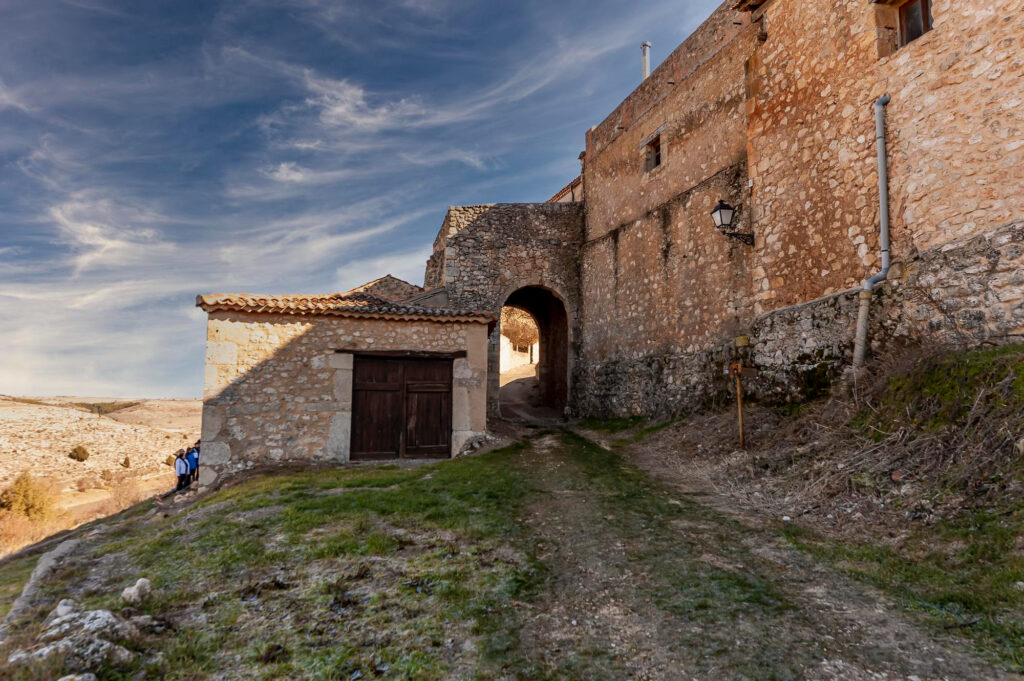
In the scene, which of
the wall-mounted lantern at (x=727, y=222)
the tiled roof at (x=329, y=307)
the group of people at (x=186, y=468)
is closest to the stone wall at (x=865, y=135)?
the wall-mounted lantern at (x=727, y=222)

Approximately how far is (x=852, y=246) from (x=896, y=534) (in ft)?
15.2

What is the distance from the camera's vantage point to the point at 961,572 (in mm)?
3602

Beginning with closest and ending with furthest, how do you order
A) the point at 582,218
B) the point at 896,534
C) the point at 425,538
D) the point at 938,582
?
the point at 938,582 < the point at 896,534 < the point at 425,538 < the point at 582,218

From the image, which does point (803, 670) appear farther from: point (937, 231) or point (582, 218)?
point (582, 218)

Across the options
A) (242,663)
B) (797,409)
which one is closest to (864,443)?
(797,409)

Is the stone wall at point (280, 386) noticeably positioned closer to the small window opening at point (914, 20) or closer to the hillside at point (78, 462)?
the hillside at point (78, 462)

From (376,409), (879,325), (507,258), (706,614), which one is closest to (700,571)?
Answer: (706,614)

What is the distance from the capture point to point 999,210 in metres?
5.68

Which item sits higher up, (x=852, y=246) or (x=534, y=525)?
(x=852, y=246)

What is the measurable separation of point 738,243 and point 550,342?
10096 mm

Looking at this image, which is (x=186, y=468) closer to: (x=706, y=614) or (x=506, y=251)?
(x=506, y=251)

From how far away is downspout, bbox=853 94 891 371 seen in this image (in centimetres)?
697

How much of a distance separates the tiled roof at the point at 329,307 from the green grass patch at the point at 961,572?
306 inches

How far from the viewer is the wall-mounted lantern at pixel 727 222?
970cm
